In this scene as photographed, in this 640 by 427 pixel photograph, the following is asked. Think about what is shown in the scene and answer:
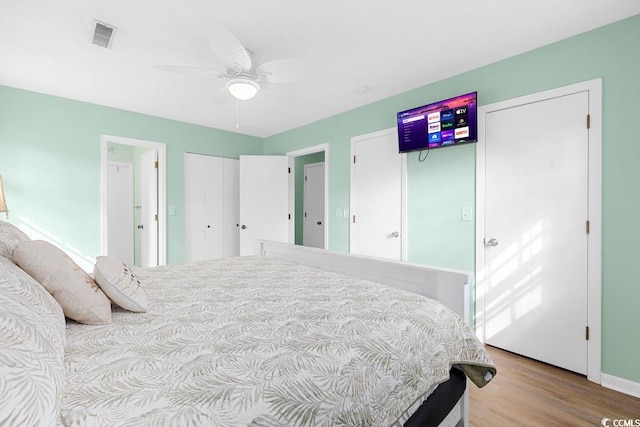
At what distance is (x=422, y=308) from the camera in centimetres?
123

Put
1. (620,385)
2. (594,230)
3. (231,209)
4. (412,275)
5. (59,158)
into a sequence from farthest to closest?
(231,209), (59,158), (594,230), (620,385), (412,275)

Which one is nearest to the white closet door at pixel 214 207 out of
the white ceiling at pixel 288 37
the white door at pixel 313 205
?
the white ceiling at pixel 288 37

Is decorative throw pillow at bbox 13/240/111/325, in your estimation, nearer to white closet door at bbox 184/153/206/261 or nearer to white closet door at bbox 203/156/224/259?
white closet door at bbox 184/153/206/261

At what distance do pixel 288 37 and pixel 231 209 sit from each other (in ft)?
10.2

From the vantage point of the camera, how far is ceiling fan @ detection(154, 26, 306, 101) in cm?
167

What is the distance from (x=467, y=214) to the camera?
8.68 ft

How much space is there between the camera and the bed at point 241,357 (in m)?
0.60

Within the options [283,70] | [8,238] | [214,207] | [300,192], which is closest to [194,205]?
[214,207]

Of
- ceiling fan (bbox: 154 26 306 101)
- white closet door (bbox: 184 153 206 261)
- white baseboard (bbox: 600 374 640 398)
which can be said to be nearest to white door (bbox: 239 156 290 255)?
white closet door (bbox: 184 153 206 261)

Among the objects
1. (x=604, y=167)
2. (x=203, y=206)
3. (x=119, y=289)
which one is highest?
(x=604, y=167)

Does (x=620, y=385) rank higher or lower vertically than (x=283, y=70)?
lower

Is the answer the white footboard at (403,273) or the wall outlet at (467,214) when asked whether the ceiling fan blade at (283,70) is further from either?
the wall outlet at (467,214)

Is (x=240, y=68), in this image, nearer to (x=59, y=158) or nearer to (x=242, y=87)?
(x=242, y=87)

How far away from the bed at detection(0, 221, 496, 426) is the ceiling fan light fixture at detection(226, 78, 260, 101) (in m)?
1.38
